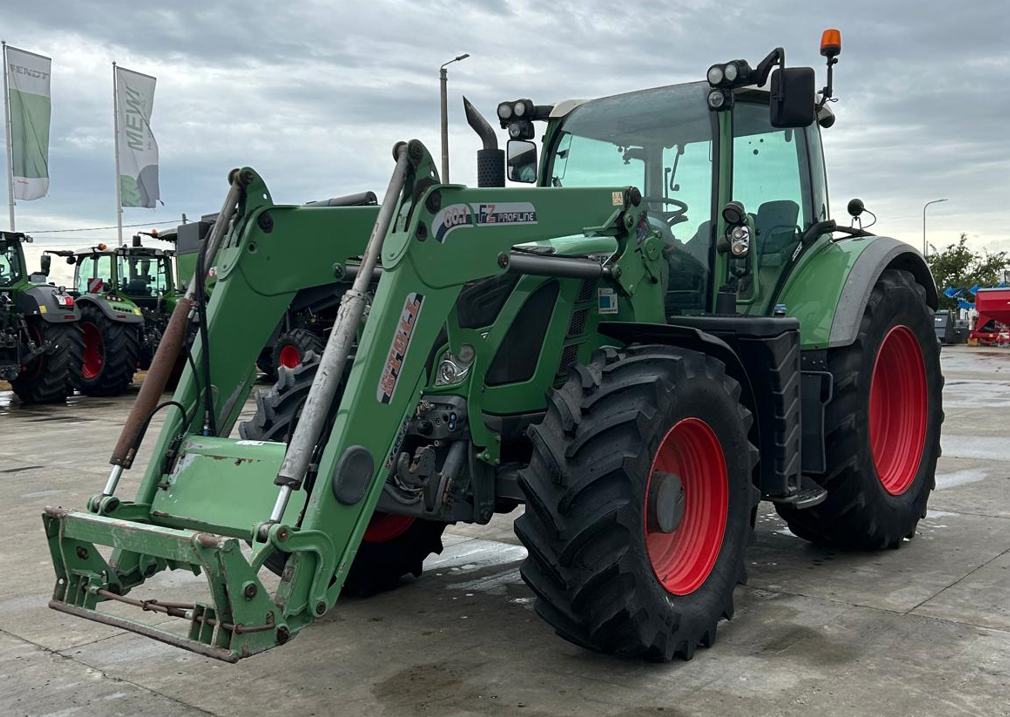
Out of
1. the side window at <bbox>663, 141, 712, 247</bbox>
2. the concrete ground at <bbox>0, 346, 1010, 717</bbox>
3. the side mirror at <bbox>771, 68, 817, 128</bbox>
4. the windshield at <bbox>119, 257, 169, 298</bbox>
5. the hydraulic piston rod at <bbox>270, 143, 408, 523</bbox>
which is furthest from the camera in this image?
the windshield at <bbox>119, 257, 169, 298</bbox>

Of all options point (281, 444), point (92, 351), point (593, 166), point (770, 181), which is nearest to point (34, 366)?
point (92, 351)

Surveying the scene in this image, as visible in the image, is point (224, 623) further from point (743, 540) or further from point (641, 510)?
point (743, 540)

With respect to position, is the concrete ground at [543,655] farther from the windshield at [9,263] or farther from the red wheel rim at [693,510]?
the windshield at [9,263]

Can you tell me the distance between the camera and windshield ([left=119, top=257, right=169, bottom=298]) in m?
19.3

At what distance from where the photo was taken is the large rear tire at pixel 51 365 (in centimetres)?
1583

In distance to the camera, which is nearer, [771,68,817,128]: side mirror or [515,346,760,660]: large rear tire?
[515,346,760,660]: large rear tire

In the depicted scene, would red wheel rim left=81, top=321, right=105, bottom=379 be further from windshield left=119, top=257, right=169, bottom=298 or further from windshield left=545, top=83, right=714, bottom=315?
windshield left=545, top=83, right=714, bottom=315

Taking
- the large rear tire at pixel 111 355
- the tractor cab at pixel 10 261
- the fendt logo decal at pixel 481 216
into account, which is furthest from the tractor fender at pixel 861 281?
the tractor cab at pixel 10 261

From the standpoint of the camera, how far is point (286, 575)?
3.39 m

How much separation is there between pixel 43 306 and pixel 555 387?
521 inches

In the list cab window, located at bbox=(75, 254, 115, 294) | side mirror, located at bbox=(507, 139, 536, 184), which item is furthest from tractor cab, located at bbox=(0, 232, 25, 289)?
side mirror, located at bbox=(507, 139, 536, 184)

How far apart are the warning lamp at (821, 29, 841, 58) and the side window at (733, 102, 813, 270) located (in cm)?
41

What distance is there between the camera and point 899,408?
6242 mm

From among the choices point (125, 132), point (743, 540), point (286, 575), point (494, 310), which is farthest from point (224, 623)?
point (125, 132)
